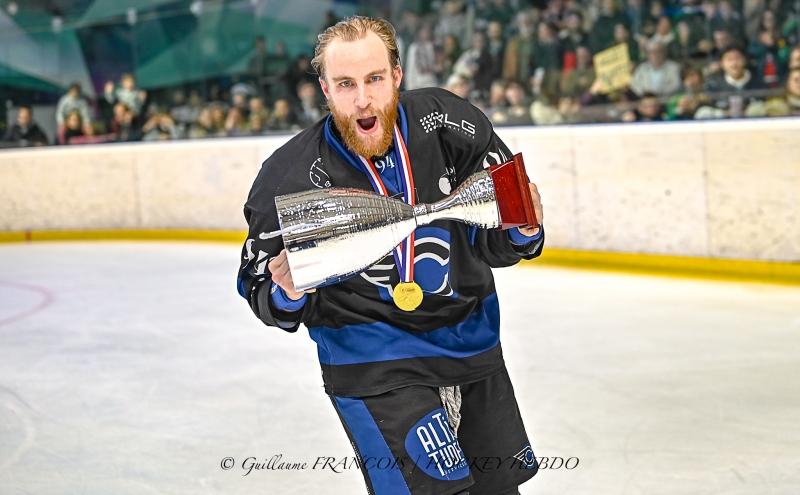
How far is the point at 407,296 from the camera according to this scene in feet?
6.31

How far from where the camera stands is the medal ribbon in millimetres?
1936

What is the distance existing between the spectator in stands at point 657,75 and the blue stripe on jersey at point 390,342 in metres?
4.97

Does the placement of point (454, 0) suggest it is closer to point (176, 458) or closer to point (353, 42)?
point (176, 458)

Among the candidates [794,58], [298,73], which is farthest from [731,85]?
[298,73]

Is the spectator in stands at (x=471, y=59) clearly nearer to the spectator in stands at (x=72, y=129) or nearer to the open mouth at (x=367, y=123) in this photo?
the spectator in stands at (x=72, y=129)

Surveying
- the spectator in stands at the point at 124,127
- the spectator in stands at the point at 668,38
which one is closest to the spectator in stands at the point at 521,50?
the spectator in stands at the point at 668,38

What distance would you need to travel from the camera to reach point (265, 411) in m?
3.98

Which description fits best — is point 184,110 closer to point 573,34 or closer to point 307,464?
point 573,34

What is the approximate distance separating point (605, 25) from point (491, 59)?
1.00 meters

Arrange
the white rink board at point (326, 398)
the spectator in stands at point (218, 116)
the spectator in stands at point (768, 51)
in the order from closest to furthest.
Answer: the white rink board at point (326, 398) < the spectator in stands at point (768, 51) < the spectator in stands at point (218, 116)

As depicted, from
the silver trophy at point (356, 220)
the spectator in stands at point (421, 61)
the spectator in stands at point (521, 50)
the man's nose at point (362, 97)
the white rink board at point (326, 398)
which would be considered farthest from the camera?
the spectator in stands at point (421, 61)

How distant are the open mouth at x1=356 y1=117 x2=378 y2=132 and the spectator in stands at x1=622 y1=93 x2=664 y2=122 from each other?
16.4 ft

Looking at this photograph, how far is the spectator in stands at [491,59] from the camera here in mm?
7680

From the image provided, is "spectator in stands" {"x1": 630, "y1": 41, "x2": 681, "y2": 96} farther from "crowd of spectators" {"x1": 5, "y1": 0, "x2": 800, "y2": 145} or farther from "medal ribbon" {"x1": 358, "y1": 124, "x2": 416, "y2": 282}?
"medal ribbon" {"x1": 358, "y1": 124, "x2": 416, "y2": 282}
